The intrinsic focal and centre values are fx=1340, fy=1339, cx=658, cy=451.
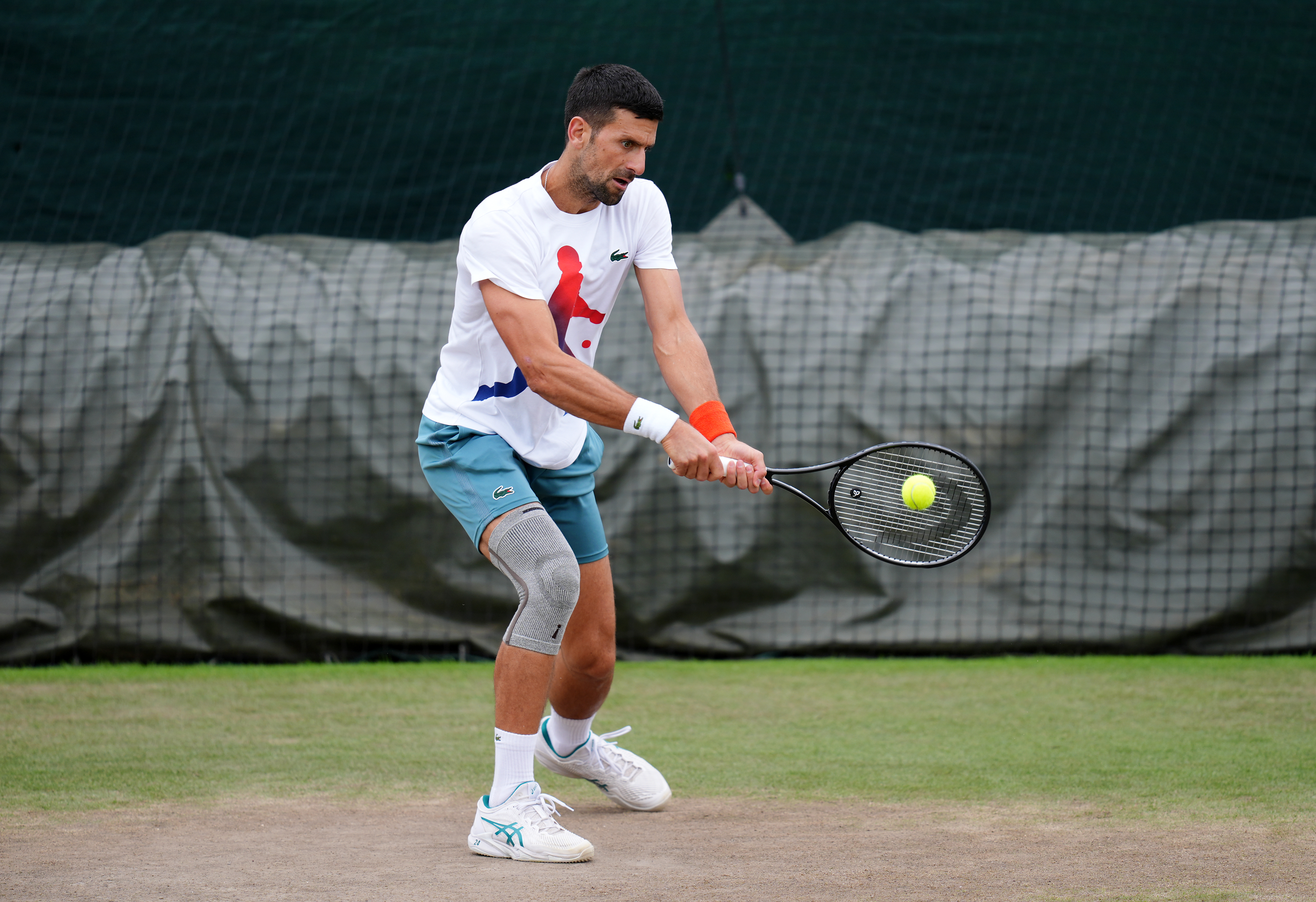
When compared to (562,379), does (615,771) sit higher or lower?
lower

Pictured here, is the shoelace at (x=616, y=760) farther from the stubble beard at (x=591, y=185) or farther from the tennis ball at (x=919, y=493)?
the stubble beard at (x=591, y=185)

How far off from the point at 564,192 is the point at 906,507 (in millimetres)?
1246

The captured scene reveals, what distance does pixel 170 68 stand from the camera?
834 cm

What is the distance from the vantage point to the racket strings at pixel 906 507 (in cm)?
362

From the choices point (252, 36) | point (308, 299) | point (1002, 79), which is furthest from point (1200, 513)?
point (252, 36)

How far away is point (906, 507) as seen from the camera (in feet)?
12.0

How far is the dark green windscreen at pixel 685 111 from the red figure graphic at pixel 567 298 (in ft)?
17.0

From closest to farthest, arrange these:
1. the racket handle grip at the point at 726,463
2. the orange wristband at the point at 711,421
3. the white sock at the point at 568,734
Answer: the racket handle grip at the point at 726,463 < the orange wristband at the point at 711,421 < the white sock at the point at 568,734

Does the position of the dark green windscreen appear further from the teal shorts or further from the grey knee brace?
the grey knee brace

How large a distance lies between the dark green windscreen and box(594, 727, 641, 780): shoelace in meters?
5.36

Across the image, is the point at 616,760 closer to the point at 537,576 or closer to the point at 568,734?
the point at 568,734

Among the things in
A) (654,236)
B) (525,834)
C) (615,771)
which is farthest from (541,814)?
(654,236)

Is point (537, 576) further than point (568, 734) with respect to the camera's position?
No

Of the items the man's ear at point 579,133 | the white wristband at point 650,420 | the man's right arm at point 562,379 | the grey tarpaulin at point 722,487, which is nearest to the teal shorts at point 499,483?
the man's right arm at point 562,379
